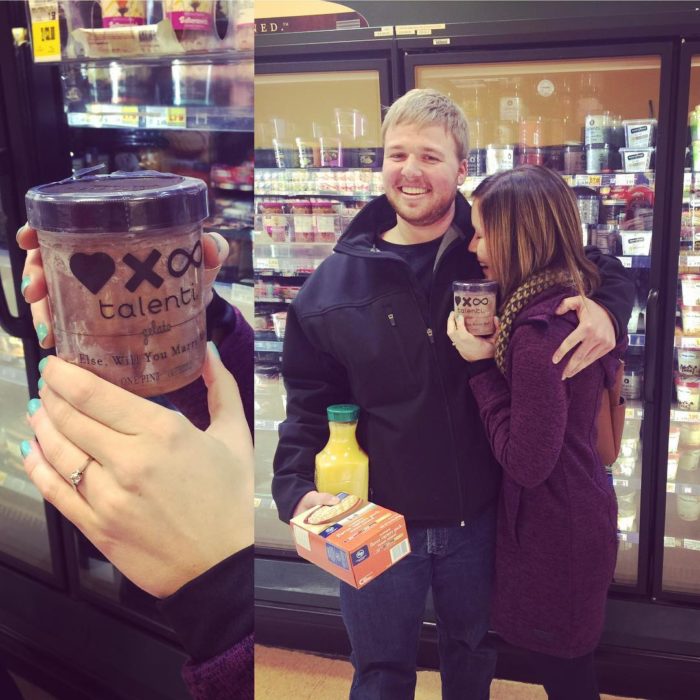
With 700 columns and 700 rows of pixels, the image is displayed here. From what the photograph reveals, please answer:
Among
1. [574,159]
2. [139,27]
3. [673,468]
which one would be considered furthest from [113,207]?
[673,468]

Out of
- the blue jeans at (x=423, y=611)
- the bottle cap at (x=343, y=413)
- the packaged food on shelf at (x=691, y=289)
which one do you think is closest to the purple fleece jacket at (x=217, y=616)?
the bottle cap at (x=343, y=413)

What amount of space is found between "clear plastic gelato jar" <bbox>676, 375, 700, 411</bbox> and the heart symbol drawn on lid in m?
1.72

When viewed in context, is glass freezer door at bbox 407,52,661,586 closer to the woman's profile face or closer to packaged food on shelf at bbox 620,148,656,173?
packaged food on shelf at bbox 620,148,656,173

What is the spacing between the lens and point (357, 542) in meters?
1.45

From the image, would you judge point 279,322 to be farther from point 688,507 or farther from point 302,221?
point 688,507

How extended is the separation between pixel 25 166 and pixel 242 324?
63 cm

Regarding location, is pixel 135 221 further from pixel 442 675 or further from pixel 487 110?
pixel 442 675

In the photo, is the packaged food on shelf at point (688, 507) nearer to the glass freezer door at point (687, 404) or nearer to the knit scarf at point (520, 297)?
the glass freezer door at point (687, 404)

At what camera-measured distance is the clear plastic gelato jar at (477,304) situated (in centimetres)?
137

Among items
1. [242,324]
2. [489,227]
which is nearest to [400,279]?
[489,227]

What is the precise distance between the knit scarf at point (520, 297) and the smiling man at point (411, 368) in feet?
0.27

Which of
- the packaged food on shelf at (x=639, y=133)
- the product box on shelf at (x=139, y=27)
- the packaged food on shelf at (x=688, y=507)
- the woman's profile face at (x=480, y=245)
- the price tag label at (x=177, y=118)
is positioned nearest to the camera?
the product box on shelf at (x=139, y=27)

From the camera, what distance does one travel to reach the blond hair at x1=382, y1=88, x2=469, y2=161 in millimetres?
1380

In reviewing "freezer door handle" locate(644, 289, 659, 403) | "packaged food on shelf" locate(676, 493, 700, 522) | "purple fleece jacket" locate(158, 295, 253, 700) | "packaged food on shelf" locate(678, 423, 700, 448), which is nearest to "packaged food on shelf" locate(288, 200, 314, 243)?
"purple fleece jacket" locate(158, 295, 253, 700)
